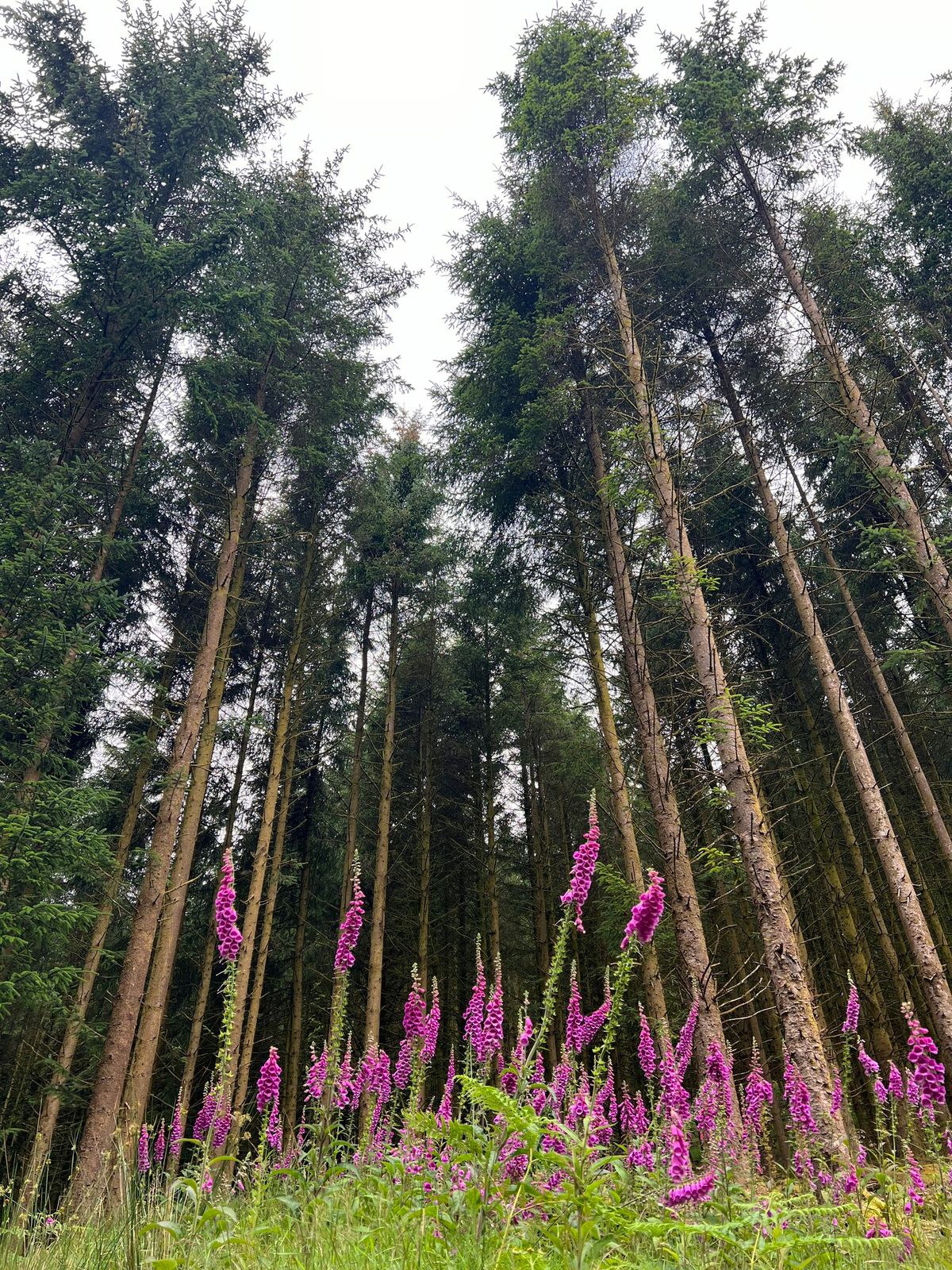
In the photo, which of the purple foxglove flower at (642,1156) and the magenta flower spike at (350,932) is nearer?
the magenta flower spike at (350,932)

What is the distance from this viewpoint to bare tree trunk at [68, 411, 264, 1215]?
6766mm

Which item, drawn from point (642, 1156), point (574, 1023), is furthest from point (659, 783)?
point (574, 1023)

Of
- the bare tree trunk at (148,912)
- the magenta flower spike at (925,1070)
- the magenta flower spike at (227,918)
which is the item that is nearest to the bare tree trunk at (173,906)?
the bare tree trunk at (148,912)

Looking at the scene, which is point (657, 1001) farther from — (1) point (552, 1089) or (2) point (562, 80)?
(2) point (562, 80)

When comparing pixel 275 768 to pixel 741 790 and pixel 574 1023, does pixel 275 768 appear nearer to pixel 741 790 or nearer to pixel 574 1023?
pixel 741 790

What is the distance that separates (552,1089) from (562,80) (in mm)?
12359

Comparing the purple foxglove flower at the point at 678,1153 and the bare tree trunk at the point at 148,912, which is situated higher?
the bare tree trunk at the point at 148,912

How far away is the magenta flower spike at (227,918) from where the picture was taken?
249 centimetres

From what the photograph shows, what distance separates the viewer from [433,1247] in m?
2.41

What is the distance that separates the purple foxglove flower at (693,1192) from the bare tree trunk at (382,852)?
849cm

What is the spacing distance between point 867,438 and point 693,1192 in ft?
30.0

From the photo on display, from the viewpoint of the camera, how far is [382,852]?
1276cm

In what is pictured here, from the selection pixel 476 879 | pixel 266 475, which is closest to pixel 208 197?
pixel 266 475

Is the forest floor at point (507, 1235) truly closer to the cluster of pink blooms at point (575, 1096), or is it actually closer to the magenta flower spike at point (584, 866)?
the cluster of pink blooms at point (575, 1096)
